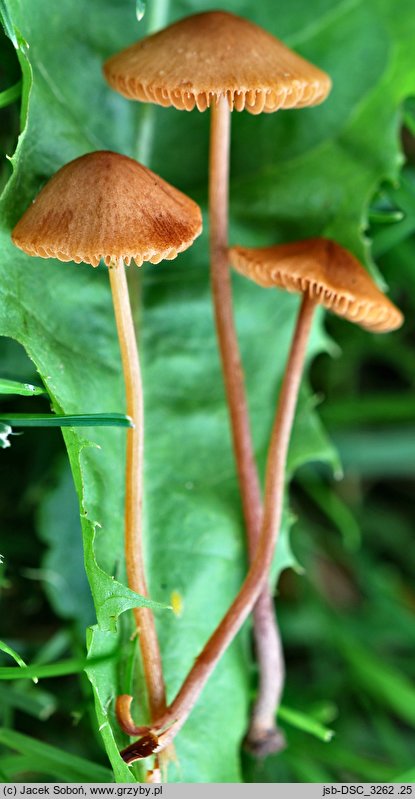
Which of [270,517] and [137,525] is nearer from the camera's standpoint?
[137,525]

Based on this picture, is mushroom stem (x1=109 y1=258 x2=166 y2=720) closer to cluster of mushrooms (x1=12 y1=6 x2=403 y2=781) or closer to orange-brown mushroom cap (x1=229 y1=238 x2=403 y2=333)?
cluster of mushrooms (x1=12 y1=6 x2=403 y2=781)

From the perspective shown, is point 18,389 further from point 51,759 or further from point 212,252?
point 51,759

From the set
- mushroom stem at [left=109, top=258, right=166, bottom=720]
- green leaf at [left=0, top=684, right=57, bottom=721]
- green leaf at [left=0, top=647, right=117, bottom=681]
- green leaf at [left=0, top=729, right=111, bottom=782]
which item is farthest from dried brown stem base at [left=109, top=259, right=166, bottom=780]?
green leaf at [left=0, top=684, right=57, bottom=721]

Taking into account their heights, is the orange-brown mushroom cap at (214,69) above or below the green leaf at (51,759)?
above

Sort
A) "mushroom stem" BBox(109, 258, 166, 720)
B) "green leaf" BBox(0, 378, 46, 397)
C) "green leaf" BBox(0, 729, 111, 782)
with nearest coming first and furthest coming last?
"green leaf" BBox(0, 378, 46, 397)
"mushroom stem" BBox(109, 258, 166, 720)
"green leaf" BBox(0, 729, 111, 782)

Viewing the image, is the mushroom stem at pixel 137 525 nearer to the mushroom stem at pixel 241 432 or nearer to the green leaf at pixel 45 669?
the green leaf at pixel 45 669

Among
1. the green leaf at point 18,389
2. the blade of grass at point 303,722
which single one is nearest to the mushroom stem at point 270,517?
the blade of grass at point 303,722

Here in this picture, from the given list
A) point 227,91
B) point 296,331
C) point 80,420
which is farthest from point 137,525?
point 227,91
